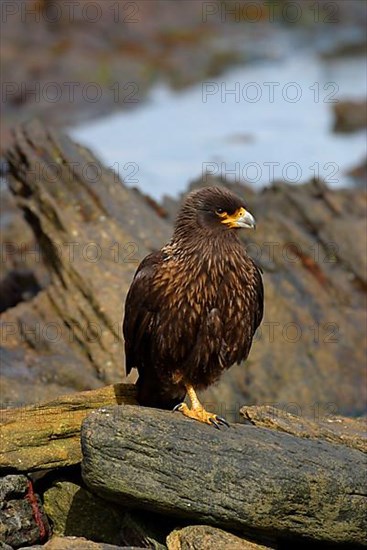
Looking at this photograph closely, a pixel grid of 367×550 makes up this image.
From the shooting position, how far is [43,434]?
8.38m

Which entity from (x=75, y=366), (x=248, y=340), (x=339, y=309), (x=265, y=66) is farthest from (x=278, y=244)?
(x=265, y=66)

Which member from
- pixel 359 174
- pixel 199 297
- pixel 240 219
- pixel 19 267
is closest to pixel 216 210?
pixel 240 219

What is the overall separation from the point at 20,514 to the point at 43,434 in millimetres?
550

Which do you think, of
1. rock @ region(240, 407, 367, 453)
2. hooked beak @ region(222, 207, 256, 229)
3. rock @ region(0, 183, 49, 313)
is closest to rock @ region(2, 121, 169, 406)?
rock @ region(0, 183, 49, 313)

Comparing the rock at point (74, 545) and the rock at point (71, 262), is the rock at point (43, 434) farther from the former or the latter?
the rock at point (71, 262)

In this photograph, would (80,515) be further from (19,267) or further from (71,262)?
(19,267)

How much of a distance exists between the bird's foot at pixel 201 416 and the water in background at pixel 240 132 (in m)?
12.7

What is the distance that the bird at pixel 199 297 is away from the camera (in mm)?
8531

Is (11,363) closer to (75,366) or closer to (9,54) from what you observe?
(75,366)

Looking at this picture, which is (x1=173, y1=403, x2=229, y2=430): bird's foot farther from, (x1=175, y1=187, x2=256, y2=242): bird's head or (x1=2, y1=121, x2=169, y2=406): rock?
(x1=2, y1=121, x2=169, y2=406): rock

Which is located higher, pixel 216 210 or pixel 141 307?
pixel 216 210

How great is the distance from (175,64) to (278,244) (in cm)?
1977

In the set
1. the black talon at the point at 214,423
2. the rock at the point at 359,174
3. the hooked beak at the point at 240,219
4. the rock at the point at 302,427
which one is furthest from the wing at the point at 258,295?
the rock at the point at 359,174

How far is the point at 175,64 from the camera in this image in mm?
34062
